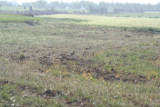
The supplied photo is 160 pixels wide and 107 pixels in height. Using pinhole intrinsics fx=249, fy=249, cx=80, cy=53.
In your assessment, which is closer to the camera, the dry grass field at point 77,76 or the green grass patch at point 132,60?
the dry grass field at point 77,76

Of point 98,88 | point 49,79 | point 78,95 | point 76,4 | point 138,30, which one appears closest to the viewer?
point 78,95

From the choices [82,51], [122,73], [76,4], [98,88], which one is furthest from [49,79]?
[76,4]

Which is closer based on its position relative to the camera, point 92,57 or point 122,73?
point 122,73

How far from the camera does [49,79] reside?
33.9ft

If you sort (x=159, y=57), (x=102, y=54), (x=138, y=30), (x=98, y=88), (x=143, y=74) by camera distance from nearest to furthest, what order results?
(x=98, y=88) < (x=143, y=74) < (x=159, y=57) < (x=102, y=54) < (x=138, y=30)

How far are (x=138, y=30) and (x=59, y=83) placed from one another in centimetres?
2594

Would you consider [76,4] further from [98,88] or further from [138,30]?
[98,88]

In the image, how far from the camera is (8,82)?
→ 9.65 meters

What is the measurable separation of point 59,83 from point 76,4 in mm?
176942

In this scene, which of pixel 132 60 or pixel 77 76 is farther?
pixel 132 60

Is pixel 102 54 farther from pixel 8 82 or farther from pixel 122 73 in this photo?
pixel 8 82

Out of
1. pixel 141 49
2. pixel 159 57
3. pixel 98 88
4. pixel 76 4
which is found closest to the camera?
pixel 98 88

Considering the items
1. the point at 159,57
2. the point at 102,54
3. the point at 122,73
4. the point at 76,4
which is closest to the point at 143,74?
the point at 122,73

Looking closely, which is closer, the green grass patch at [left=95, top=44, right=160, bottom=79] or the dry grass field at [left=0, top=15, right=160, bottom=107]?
the dry grass field at [left=0, top=15, right=160, bottom=107]
